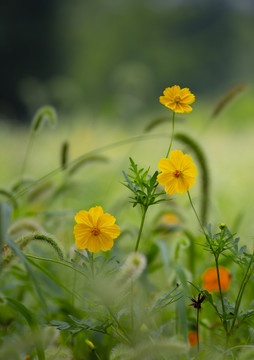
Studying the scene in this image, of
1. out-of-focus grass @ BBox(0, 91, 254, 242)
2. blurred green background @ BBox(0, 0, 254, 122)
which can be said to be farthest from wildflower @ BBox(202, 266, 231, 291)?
blurred green background @ BBox(0, 0, 254, 122)

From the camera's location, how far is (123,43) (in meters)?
8.95

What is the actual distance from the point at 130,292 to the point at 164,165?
9.5 inches

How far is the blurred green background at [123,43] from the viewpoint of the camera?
26.8 ft

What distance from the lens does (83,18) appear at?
936cm

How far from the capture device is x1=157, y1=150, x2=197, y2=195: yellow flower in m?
0.66

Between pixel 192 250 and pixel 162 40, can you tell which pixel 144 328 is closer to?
pixel 192 250

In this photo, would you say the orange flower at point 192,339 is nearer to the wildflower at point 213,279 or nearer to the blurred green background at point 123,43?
the wildflower at point 213,279

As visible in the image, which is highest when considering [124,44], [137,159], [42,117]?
[124,44]

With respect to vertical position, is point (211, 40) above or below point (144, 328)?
above

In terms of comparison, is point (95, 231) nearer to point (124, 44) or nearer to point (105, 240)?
point (105, 240)

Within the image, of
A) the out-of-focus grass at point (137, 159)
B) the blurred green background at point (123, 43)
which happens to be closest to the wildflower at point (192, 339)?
the out-of-focus grass at point (137, 159)

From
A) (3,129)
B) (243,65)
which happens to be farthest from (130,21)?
(3,129)

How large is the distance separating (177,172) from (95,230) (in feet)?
0.48

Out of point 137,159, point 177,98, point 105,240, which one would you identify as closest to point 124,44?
point 137,159
